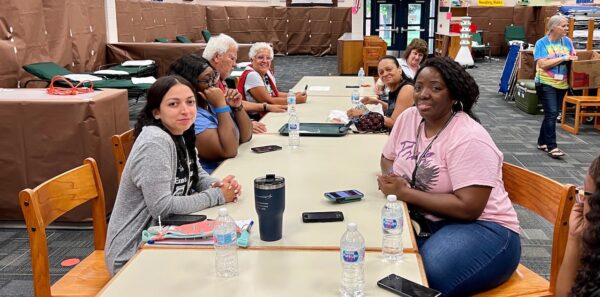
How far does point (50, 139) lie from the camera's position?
377cm

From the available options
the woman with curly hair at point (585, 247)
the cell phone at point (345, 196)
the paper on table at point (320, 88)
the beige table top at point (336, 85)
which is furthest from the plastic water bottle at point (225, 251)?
the paper on table at point (320, 88)

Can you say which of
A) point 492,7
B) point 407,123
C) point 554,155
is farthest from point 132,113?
point 492,7

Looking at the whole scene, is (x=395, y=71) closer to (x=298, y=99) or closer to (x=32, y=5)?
(x=298, y=99)

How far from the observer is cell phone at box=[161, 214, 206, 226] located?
6.48 ft

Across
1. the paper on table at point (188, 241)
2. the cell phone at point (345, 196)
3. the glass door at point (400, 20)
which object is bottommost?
the paper on table at point (188, 241)

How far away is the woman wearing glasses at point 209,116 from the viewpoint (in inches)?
114

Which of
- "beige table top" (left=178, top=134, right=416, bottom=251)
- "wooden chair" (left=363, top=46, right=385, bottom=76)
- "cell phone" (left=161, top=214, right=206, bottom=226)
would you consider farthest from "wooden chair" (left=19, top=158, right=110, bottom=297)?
"wooden chair" (left=363, top=46, right=385, bottom=76)

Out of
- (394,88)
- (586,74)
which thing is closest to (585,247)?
(394,88)

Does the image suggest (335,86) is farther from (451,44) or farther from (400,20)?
(400,20)

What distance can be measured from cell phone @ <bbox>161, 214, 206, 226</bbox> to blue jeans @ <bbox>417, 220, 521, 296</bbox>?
0.80m

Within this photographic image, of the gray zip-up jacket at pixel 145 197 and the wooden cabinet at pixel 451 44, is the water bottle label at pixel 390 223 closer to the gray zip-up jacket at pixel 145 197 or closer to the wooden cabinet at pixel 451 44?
the gray zip-up jacket at pixel 145 197

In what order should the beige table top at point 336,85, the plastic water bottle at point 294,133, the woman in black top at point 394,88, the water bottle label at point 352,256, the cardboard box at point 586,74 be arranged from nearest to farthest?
the water bottle label at point 352,256 → the plastic water bottle at point 294,133 → the woman in black top at point 394,88 → the beige table top at point 336,85 → the cardboard box at point 586,74

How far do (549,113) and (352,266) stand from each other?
504cm

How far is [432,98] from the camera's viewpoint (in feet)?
7.39
